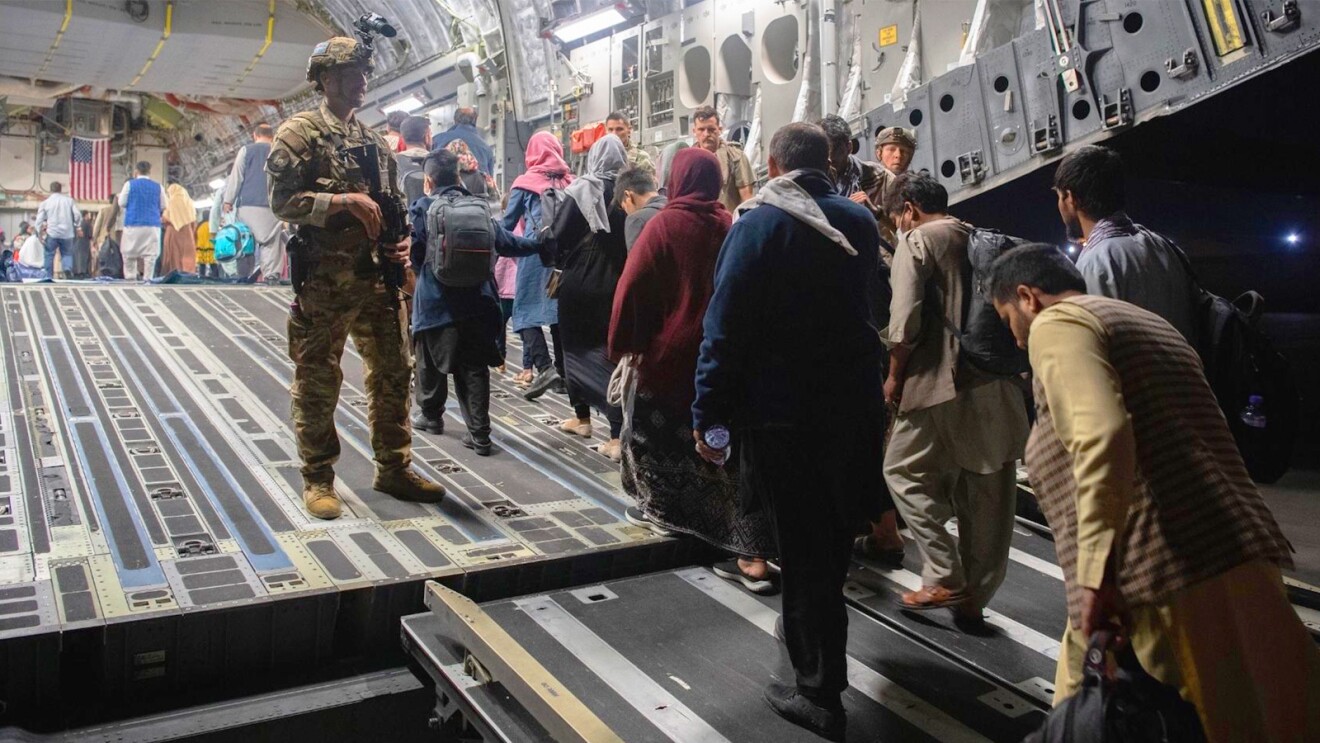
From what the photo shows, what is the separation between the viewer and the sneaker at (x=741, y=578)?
3779mm

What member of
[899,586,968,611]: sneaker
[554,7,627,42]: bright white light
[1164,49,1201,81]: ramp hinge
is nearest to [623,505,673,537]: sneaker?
[899,586,968,611]: sneaker

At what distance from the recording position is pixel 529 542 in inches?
158

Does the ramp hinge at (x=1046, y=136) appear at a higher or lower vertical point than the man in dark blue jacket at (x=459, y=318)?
higher

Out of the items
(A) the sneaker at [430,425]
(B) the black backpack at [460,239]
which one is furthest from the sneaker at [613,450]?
(B) the black backpack at [460,239]

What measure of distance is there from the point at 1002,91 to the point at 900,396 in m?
3.90

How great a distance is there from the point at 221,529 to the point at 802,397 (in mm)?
2514

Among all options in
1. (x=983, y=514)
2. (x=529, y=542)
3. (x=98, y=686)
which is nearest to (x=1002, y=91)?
(x=983, y=514)

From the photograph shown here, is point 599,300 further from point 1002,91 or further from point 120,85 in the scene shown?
point 120,85

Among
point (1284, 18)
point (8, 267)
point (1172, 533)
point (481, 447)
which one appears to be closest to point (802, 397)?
point (1172, 533)

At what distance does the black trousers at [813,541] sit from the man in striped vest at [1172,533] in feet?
2.52

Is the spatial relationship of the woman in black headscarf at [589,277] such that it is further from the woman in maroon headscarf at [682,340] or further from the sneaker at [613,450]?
the woman in maroon headscarf at [682,340]

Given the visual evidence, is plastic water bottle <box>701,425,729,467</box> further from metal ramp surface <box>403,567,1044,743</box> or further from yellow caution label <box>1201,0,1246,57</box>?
yellow caution label <box>1201,0,1246,57</box>

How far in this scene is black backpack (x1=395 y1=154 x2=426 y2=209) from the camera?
653 centimetres

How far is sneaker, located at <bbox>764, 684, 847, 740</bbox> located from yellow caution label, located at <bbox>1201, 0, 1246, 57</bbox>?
4483 mm
